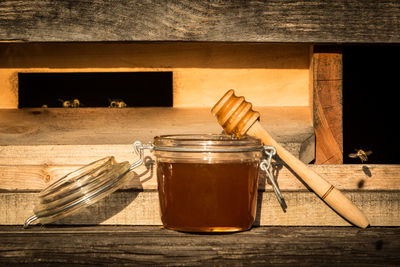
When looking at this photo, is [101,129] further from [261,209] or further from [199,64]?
Answer: [261,209]

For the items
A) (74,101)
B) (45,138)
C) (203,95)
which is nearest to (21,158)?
(45,138)

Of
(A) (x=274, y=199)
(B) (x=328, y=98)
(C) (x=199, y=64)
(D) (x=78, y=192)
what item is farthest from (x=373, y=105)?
(D) (x=78, y=192)

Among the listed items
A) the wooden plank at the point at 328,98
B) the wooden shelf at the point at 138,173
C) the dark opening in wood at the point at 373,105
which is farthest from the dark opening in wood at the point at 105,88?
the dark opening in wood at the point at 373,105

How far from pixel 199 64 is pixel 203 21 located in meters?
0.24

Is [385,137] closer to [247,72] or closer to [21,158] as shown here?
[247,72]

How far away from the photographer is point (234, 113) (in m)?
1.15

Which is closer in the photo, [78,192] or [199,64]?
[78,192]

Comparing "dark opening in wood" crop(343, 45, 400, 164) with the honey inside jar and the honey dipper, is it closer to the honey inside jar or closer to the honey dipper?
the honey dipper

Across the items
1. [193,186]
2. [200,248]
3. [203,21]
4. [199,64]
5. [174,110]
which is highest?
[203,21]

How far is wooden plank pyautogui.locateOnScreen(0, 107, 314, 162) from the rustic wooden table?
267mm

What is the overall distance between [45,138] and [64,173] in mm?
157

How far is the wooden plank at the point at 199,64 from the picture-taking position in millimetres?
1508

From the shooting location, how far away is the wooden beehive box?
1.25 m

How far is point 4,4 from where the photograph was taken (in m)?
1.31
